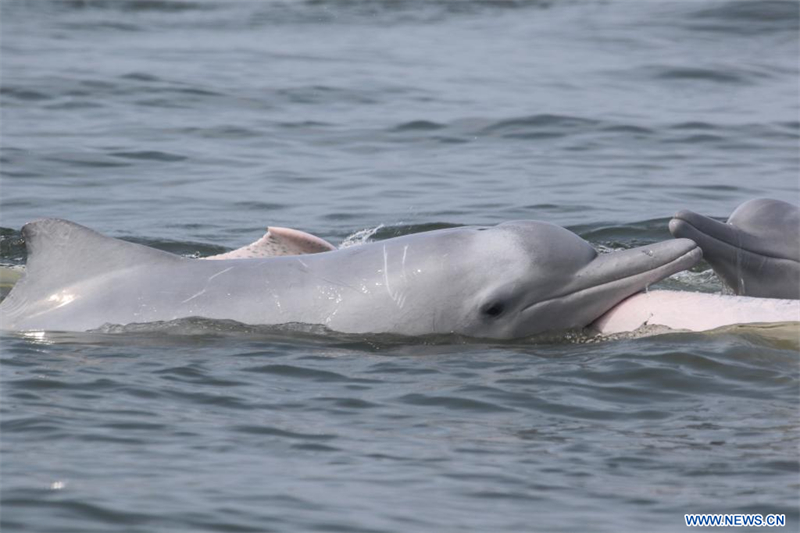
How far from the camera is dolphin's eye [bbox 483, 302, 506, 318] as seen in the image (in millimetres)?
10109

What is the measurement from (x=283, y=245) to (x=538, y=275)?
2.40 m

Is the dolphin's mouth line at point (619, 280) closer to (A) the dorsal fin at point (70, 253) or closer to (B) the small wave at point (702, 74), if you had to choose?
(A) the dorsal fin at point (70, 253)

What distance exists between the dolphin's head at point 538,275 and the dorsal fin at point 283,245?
1.51 metres

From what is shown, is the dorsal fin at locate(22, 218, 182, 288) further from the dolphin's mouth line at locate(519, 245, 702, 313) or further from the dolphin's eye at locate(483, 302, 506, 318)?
the dolphin's mouth line at locate(519, 245, 702, 313)

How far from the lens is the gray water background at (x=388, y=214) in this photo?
7.52 meters

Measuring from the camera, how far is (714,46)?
29688 mm

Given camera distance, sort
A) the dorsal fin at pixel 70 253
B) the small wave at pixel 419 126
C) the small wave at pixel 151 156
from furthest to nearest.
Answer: the small wave at pixel 419 126 → the small wave at pixel 151 156 → the dorsal fin at pixel 70 253

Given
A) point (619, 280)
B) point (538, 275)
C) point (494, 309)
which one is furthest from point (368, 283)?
point (619, 280)

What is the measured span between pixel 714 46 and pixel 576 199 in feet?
44.2

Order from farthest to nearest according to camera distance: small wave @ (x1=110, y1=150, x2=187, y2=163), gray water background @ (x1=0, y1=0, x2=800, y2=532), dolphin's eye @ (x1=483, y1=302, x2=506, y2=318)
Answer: small wave @ (x1=110, y1=150, x2=187, y2=163) → dolphin's eye @ (x1=483, y1=302, x2=506, y2=318) → gray water background @ (x1=0, y1=0, x2=800, y2=532)

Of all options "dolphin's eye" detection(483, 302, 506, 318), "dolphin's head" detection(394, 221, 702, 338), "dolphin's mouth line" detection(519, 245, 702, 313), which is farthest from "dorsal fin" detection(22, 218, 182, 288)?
"dolphin's mouth line" detection(519, 245, 702, 313)

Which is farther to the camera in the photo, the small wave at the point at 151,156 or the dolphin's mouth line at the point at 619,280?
the small wave at the point at 151,156

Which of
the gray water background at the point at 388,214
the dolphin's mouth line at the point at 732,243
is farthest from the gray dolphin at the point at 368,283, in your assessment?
the dolphin's mouth line at the point at 732,243

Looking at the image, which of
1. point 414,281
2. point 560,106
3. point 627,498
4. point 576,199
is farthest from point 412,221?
point 627,498
